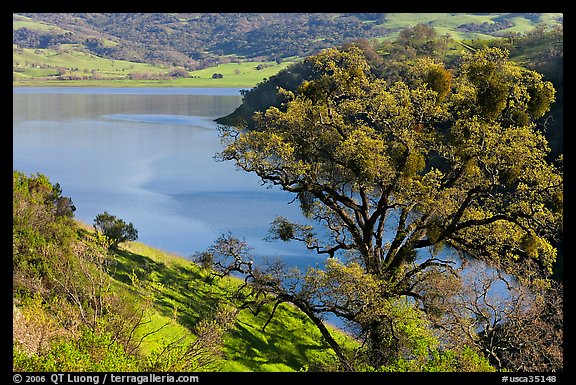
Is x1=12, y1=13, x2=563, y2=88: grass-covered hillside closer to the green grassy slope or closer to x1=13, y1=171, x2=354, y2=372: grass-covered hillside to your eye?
the green grassy slope

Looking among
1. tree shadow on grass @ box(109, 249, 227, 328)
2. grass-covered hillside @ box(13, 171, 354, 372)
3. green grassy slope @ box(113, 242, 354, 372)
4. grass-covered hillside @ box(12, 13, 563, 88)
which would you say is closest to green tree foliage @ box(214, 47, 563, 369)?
green grassy slope @ box(113, 242, 354, 372)

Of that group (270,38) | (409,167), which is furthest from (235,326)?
(270,38)

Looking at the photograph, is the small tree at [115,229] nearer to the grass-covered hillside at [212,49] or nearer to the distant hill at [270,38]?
the grass-covered hillside at [212,49]

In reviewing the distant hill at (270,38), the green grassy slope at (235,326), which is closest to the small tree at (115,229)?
the green grassy slope at (235,326)

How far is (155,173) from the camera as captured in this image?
48062 mm

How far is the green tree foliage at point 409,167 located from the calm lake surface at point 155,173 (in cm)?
1009

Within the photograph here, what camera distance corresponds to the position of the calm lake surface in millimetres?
31641

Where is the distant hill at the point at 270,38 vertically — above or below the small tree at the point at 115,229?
above

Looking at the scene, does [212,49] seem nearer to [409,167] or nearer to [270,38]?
[270,38]

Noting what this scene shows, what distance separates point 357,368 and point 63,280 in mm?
6362

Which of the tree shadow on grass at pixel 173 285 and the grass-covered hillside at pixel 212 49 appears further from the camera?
the grass-covered hillside at pixel 212 49

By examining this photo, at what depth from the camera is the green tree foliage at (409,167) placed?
13.8 metres

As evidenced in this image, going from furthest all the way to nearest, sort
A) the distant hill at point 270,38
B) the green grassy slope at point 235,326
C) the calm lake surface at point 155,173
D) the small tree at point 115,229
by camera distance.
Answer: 1. the distant hill at point 270,38
2. the calm lake surface at point 155,173
3. the small tree at point 115,229
4. the green grassy slope at point 235,326
